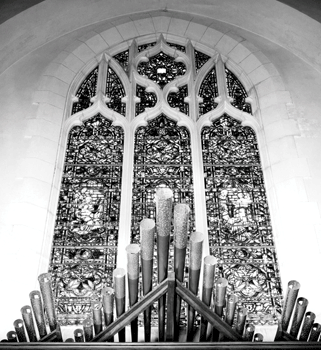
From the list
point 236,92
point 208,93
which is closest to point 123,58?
point 208,93

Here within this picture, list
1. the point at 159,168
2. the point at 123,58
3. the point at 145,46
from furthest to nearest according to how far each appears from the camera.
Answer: the point at 145,46 → the point at 123,58 → the point at 159,168

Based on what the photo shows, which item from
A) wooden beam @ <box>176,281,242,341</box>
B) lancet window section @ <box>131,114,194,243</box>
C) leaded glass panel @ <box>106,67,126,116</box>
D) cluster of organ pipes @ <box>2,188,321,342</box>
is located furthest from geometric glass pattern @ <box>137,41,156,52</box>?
wooden beam @ <box>176,281,242,341</box>

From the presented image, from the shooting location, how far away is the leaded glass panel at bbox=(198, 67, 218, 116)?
6.84 m

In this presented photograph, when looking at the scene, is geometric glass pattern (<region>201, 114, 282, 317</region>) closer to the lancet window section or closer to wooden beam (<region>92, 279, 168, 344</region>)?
the lancet window section

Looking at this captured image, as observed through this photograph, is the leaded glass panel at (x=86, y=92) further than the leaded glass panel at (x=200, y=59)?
No

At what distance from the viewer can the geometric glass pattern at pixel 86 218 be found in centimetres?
514

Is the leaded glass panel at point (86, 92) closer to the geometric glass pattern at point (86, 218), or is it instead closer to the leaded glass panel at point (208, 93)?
the geometric glass pattern at point (86, 218)

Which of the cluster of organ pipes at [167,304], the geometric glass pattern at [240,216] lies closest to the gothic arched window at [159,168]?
the geometric glass pattern at [240,216]

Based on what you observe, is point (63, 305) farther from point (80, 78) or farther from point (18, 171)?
point (80, 78)

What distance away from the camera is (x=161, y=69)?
7363mm

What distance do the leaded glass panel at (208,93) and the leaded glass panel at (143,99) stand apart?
622 millimetres

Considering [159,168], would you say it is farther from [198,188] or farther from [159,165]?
[198,188]

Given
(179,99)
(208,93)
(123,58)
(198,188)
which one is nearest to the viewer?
(198,188)

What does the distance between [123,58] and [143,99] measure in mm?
918
